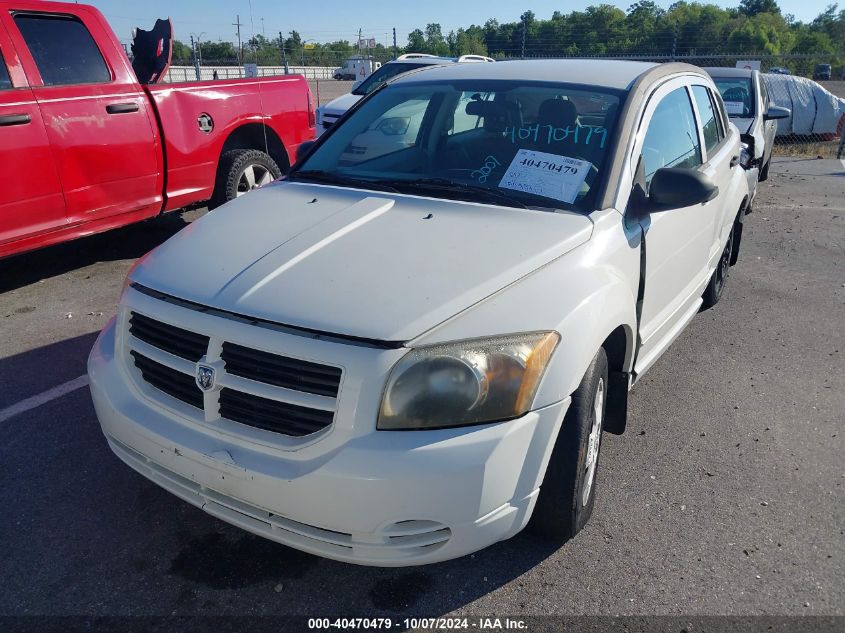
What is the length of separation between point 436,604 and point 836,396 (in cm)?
291

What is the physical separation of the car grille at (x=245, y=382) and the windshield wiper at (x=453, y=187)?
1.25m

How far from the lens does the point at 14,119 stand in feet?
15.1

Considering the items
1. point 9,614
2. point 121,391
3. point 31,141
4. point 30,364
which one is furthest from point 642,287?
point 31,141

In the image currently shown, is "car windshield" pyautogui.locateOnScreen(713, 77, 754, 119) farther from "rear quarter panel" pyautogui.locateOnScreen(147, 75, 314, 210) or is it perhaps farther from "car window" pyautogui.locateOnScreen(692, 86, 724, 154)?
"rear quarter panel" pyautogui.locateOnScreen(147, 75, 314, 210)

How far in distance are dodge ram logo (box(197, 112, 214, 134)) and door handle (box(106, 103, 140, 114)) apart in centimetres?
66

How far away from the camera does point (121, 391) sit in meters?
2.47

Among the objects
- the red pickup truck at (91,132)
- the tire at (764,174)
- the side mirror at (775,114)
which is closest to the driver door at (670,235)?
the red pickup truck at (91,132)

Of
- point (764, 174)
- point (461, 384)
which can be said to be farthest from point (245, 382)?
point (764, 174)

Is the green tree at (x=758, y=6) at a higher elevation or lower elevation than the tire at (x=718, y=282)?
higher

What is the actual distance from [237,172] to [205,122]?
565 millimetres

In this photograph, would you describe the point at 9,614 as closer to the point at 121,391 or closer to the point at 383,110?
the point at 121,391

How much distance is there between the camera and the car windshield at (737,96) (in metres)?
8.65

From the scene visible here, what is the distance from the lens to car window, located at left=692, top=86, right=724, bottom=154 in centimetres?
414

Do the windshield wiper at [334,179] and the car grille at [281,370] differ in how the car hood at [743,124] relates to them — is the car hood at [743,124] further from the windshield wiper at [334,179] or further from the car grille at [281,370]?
the car grille at [281,370]
